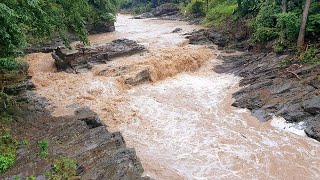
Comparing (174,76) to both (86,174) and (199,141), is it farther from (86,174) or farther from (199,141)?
(86,174)

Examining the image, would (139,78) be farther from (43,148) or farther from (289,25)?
(43,148)

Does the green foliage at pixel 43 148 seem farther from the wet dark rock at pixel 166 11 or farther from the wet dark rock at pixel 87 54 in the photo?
the wet dark rock at pixel 166 11

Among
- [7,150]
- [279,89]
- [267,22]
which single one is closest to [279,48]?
[267,22]

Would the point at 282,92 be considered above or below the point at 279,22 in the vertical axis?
below

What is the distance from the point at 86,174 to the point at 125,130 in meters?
4.86

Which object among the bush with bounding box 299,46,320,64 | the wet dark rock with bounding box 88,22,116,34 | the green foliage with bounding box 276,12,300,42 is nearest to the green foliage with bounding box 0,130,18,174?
the bush with bounding box 299,46,320,64

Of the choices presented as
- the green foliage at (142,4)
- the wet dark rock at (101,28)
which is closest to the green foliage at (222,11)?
the wet dark rock at (101,28)

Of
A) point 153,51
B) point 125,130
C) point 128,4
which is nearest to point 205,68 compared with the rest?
point 153,51

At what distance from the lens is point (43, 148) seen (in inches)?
364

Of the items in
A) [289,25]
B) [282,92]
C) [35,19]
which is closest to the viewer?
[35,19]

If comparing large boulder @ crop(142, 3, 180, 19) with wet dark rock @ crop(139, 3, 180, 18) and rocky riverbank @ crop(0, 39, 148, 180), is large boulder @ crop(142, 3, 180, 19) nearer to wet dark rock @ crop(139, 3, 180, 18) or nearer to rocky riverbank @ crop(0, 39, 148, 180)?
wet dark rock @ crop(139, 3, 180, 18)

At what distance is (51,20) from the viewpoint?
1107 cm

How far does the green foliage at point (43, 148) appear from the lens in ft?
29.3

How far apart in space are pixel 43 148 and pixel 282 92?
34.3 feet
